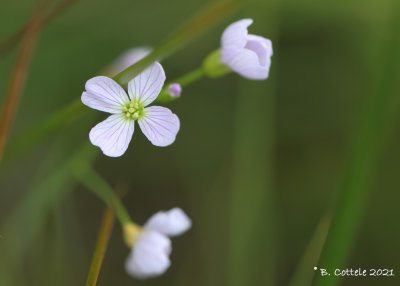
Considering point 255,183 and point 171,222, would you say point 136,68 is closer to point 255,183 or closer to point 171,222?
point 171,222

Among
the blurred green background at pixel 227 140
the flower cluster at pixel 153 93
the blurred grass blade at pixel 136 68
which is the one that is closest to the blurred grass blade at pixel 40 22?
the blurred grass blade at pixel 136 68

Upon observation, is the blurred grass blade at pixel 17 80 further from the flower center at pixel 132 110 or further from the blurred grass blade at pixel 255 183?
the blurred grass blade at pixel 255 183

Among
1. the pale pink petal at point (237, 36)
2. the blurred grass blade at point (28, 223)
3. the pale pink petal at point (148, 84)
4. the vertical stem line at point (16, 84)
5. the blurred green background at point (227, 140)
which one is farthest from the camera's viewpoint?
the blurred green background at point (227, 140)

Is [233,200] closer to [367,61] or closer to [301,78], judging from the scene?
[301,78]

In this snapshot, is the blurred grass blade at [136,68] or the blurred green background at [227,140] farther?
the blurred green background at [227,140]

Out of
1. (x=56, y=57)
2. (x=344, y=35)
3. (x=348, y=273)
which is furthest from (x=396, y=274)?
(x=56, y=57)

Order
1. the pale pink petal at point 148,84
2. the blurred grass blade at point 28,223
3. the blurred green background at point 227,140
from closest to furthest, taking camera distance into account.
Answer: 1. the pale pink petal at point 148,84
2. the blurred grass blade at point 28,223
3. the blurred green background at point 227,140
